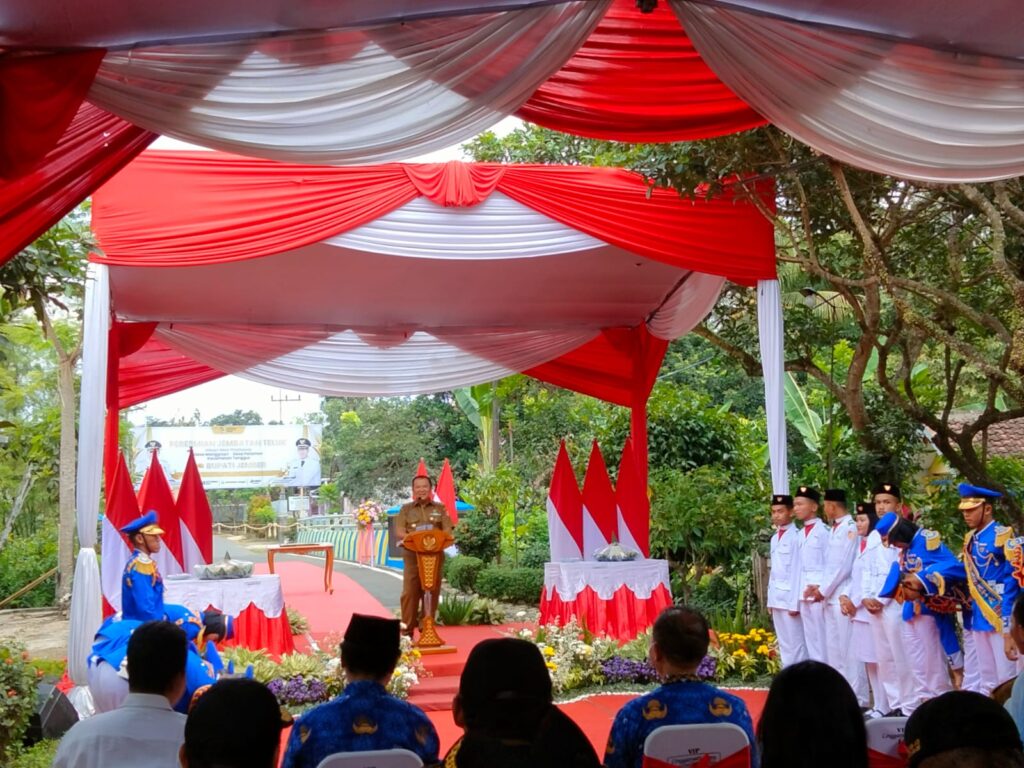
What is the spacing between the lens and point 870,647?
6.20 m

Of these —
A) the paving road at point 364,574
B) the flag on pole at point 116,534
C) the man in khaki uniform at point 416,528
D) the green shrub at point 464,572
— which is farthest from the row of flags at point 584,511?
the green shrub at point 464,572

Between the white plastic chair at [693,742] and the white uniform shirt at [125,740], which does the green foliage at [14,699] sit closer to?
the white uniform shirt at [125,740]

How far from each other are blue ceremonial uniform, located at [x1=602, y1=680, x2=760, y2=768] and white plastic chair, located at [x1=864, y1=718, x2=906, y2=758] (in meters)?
0.29

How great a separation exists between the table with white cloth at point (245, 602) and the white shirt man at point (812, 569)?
3.90 meters

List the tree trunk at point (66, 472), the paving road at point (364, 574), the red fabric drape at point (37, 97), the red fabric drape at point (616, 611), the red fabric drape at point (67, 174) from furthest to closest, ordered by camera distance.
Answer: the paving road at point (364, 574) → the tree trunk at point (66, 472) → the red fabric drape at point (616, 611) → the red fabric drape at point (67, 174) → the red fabric drape at point (37, 97)

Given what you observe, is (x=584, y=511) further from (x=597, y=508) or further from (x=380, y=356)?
(x=380, y=356)

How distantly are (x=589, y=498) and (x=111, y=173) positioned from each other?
666 centimetres

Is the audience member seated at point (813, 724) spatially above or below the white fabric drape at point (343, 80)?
below

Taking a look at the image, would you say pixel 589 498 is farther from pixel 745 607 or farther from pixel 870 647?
pixel 870 647

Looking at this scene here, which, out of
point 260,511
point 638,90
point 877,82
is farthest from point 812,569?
point 260,511

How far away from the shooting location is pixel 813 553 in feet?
22.0

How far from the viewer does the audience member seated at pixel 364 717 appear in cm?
234

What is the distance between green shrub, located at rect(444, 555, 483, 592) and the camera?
13.8 metres

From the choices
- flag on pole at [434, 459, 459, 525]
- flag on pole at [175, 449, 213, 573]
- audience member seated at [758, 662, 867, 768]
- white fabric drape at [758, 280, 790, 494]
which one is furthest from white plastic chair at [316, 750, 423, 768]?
flag on pole at [434, 459, 459, 525]
